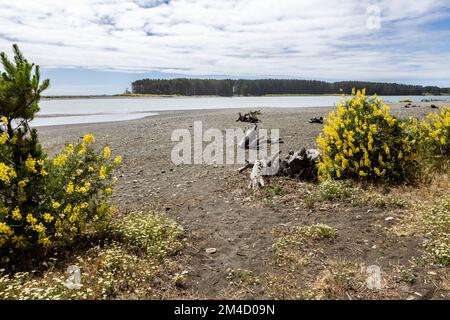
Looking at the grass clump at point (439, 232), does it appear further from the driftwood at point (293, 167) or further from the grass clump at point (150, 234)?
the grass clump at point (150, 234)

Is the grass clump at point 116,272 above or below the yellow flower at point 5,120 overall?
below

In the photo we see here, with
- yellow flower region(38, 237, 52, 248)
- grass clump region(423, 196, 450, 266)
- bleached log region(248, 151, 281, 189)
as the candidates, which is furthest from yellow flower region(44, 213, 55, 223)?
grass clump region(423, 196, 450, 266)

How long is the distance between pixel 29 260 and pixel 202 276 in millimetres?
3031

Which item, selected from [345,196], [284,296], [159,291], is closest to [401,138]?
[345,196]

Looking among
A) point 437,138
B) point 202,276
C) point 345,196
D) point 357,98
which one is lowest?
point 202,276

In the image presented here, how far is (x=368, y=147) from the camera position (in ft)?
31.9

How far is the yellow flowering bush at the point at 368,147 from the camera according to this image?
385 inches

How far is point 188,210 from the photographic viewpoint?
9.12 metres

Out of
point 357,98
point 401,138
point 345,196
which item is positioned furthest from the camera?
point 357,98

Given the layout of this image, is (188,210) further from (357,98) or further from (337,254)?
(357,98)

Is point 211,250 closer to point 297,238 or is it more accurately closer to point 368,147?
point 297,238

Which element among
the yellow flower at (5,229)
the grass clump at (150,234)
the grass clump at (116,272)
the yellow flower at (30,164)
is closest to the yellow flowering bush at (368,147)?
the grass clump at (150,234)

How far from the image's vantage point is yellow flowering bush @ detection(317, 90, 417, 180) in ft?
32.1

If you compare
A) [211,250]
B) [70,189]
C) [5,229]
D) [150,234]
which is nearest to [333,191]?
[211,250]
